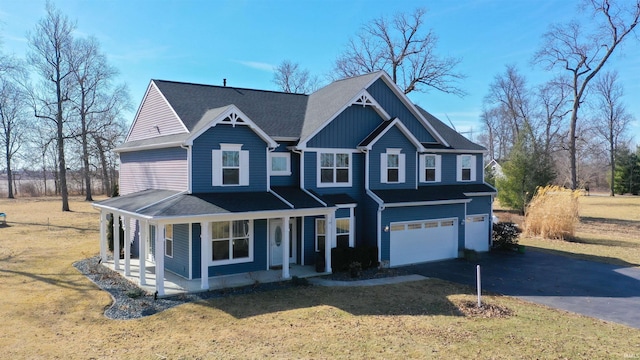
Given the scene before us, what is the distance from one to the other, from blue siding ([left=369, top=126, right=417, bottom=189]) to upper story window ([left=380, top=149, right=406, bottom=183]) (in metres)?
0.18

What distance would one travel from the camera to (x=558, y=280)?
53.3 ft

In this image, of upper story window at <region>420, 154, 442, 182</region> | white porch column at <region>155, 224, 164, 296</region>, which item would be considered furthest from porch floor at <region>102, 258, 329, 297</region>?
upper story window at <region>420, 154, 442, 182</region>

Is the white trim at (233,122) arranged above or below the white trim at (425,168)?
above

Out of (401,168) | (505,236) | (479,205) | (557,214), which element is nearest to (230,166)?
(401,168)

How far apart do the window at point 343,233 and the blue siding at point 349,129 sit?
3.33 m

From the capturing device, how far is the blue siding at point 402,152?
63.2ft

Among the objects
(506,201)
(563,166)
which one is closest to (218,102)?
(506,201)

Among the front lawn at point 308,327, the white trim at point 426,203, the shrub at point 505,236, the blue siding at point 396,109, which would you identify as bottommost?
the front lawn at point 308,327

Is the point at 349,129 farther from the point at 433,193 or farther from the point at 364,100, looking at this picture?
the point at 433,193

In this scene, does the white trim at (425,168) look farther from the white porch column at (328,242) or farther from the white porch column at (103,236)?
the white porch column at (103,236)

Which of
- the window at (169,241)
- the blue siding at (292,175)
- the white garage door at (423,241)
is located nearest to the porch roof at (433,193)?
the white garage door at (423,241)

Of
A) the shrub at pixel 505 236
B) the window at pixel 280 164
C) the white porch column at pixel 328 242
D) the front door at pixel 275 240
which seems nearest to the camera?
the white porch column at pixel 328 242

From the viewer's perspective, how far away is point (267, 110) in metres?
20.2

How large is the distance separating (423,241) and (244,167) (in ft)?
29.5
